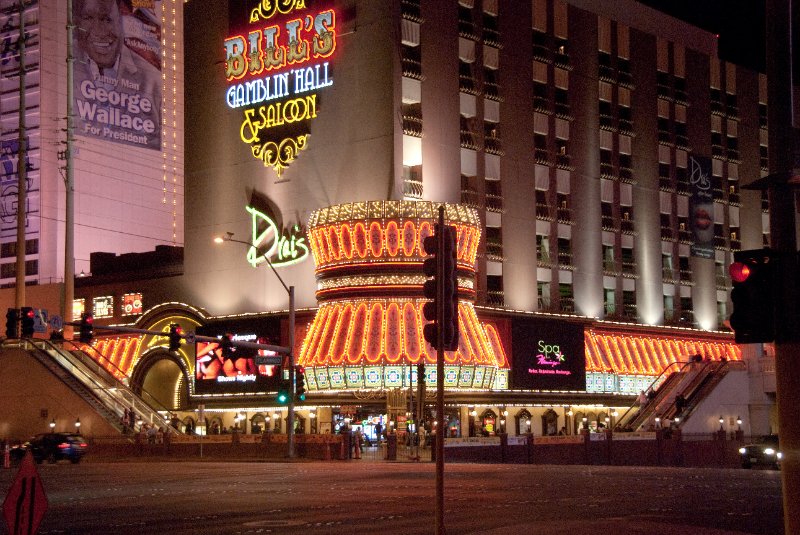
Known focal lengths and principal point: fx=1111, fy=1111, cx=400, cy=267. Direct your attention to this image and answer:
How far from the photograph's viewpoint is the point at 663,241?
3381 inches

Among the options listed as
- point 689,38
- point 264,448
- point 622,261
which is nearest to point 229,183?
point 264,448

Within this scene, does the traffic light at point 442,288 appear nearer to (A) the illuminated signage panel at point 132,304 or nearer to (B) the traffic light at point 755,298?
(B) the traffic light at point 755,298

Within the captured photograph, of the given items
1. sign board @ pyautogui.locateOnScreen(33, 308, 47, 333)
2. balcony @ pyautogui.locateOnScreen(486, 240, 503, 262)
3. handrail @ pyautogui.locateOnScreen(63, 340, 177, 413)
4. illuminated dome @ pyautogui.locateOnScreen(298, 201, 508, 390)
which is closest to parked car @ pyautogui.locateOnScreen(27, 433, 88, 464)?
sign board @ pyautogui.locateOnScreen(33, 308, 47, 333)

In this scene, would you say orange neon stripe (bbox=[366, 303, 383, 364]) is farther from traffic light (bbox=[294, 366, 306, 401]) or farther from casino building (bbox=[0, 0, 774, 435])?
traffic light (bbox=[294, 366, 306, 401])

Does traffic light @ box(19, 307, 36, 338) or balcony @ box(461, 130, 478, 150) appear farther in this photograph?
balcony @ box(461, 130, 478, 150)

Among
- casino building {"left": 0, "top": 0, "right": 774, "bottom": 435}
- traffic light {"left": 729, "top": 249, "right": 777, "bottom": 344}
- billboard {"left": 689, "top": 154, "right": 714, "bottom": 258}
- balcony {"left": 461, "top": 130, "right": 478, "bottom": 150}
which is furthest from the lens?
billboard {"left": 689, "top": 154, "right": 714, "bottom": 258}

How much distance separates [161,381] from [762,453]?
147 ft

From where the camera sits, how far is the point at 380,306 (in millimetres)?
61031

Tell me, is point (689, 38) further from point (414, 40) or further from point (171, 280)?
point (171, 280)

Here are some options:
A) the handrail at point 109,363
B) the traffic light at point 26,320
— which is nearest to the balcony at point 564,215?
the handrail at point 109,363

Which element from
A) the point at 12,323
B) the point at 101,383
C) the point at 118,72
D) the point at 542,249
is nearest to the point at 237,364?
the point at 101,383

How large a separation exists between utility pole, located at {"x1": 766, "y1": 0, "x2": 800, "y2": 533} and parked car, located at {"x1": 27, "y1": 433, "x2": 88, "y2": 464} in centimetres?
4564

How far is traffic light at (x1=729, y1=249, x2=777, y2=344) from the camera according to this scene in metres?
11.6

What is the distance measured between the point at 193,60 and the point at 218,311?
1804 cm
